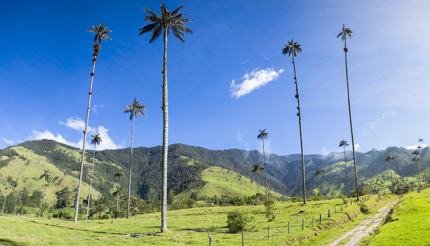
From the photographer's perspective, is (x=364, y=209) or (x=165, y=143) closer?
(x=165, y=143)

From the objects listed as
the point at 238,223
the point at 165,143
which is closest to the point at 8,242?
the point at 165,143

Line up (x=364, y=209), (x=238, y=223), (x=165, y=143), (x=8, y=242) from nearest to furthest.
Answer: (x=8, y=242), (x=165, y=143), (x=238, y=223), (x=364, y=209)

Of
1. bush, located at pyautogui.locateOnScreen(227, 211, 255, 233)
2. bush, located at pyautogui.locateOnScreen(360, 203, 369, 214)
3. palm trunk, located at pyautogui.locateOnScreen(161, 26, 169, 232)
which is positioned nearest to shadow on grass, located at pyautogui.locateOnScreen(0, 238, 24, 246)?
palm trunk, located at pyautogui.locateOnScreen(161, 26, 169, 232)

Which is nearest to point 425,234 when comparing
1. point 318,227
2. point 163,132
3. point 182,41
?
point 318,227

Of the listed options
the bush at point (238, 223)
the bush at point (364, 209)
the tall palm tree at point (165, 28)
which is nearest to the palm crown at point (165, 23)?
the tall palm tree at point (165, 28)

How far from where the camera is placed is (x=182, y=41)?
132 feet

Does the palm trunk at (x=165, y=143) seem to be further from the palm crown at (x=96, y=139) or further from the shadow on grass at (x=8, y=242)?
the palm crown at (x=96, y=139)

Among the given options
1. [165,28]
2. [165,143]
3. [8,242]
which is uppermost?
[165,28]

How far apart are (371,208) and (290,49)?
124ft

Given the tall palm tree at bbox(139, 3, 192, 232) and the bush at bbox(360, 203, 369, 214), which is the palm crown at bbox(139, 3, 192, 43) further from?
the bush at bbox(360, 203, 369, 214)

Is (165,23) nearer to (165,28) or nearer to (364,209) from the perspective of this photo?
(165,28)

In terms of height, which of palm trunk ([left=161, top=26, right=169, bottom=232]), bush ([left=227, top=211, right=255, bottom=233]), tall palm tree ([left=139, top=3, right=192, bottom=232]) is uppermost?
tall palm tree ([left=139, top=3, right=192, bottom=232])

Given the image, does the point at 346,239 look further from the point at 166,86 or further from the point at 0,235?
the point at 0,235

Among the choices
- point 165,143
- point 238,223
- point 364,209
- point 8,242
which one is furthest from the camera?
point 364,209
